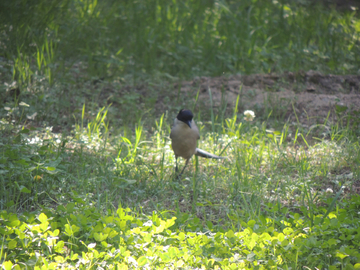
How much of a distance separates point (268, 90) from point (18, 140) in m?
4.39

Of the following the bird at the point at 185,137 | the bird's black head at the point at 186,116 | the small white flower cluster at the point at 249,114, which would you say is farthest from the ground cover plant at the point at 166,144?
the bird's black head at the point at 186,116

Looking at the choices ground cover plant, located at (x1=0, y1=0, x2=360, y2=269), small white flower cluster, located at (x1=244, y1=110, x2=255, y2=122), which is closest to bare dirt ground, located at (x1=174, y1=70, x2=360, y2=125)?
ground cover plant, located at (x1=0, y1=0, x2=360, y2=269)

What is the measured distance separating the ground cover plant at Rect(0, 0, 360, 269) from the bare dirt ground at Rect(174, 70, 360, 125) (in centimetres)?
6

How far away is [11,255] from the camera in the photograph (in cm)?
277

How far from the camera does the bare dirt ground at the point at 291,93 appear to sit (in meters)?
6.29

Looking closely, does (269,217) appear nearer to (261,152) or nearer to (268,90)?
(261,152)

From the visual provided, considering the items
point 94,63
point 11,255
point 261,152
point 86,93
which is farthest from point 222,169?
point 94,63

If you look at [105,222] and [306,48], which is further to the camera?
[306,48]

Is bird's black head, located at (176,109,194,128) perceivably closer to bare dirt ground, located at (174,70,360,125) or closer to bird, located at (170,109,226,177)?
bird, located at (170,109,226,177)

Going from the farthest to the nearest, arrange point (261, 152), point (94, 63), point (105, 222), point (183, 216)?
point (94, 63), point (261, 152), point (183, 216), point (105, 222)

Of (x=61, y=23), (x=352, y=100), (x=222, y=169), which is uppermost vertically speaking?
(x=61, y=23)

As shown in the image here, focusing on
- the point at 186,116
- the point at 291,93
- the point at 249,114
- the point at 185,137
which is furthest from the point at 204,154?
the point at 291,93

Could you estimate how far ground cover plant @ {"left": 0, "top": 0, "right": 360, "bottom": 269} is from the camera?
302 cm

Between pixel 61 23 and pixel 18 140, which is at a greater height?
pixel 61 23
